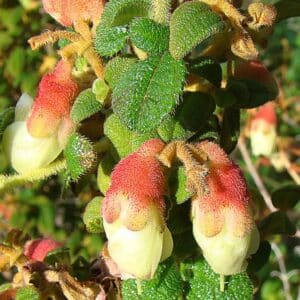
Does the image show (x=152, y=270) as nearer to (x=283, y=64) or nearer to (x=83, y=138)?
(x=83, y=138)

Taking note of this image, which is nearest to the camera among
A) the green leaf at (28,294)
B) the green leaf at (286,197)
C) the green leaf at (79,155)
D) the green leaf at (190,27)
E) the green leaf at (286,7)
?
the green leaf at (190,27)

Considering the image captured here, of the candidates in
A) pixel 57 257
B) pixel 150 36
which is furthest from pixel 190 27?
pixel 57 257

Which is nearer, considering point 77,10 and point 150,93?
point 150,93

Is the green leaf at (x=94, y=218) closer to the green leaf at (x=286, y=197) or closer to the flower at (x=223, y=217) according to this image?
the flower at (x=223, y=217)

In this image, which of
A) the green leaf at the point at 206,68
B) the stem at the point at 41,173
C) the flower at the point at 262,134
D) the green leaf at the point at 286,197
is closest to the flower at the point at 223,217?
the green leaf at the point at 206,68

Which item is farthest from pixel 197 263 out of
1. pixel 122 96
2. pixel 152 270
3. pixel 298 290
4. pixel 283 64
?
pixel 283 64

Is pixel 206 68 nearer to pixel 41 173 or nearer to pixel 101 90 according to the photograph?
pixel 101 90

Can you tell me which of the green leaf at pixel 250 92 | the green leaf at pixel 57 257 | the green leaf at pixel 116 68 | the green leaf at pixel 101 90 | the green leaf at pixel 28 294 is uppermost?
the green leaf at pixel 116 68

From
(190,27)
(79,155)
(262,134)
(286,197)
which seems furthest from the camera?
(262,134)
